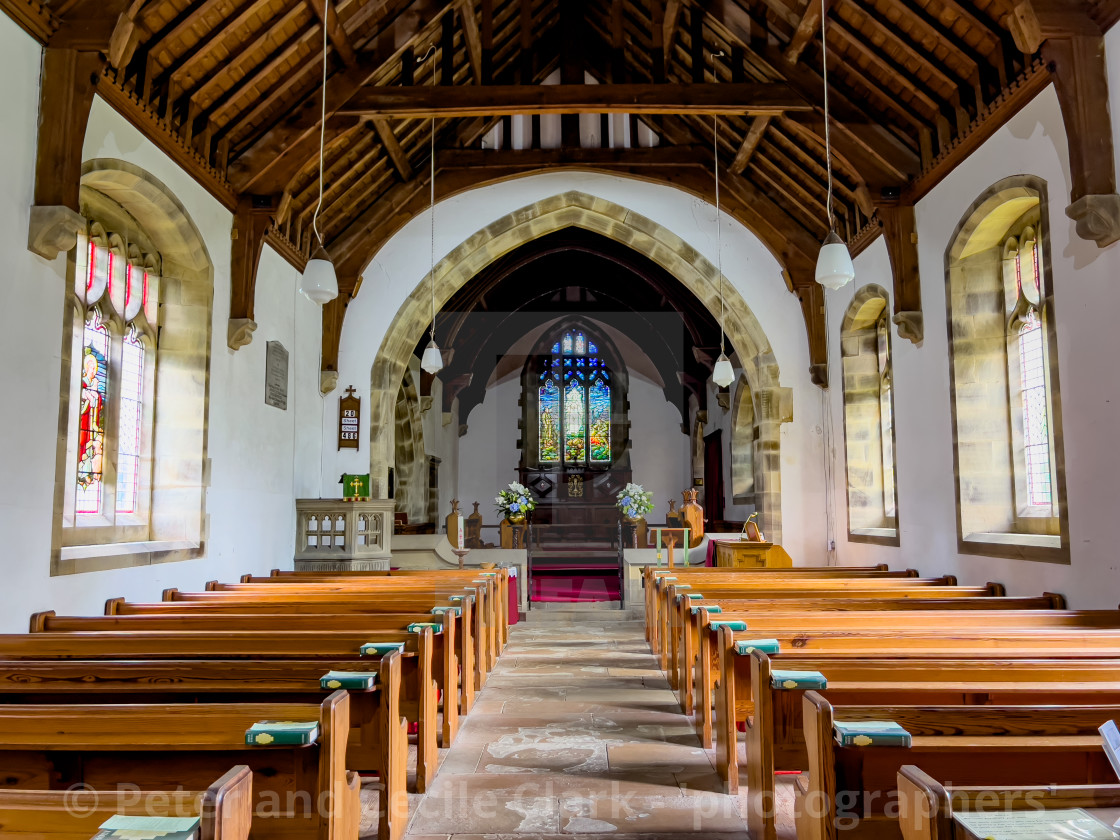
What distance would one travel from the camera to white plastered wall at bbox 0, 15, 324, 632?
4.12 meters

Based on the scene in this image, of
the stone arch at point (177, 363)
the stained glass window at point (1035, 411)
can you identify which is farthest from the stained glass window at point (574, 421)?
the stained glass window at point (1035, 411)

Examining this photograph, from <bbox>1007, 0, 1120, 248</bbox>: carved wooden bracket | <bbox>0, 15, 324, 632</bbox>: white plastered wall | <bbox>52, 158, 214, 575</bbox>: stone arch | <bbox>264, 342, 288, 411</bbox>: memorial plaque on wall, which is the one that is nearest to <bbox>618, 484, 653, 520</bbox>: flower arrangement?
<bbox>0, 15, 324, 632</bbox>: white plastered wall

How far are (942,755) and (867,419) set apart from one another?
6686mm

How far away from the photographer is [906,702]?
243cm

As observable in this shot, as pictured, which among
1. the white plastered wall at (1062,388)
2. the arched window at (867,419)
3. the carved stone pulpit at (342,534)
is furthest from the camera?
the arched window at (867,419)

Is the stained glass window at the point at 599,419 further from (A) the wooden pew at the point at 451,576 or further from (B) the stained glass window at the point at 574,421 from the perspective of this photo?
(A) the wooden pew at the point at 451,576

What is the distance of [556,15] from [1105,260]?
6.10 metres

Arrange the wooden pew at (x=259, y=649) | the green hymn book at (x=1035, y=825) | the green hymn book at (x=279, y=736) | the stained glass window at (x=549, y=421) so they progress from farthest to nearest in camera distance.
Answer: the stained glass window at (x=549, y=421), the wooden pew at (x=259, y=649), the green hymn book at (x=279, y=736), the green hymn book at (x=1035, y=825)

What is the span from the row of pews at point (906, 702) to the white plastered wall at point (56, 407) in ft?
11.0

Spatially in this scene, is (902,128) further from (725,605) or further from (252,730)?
(252,730)

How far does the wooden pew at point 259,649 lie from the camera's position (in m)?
3.26

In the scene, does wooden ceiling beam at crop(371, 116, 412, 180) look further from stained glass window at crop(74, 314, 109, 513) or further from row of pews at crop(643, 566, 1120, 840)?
row of pews at crop(643, 566, 1120, 840)

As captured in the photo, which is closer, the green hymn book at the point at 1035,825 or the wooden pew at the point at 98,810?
the green hymn book at the point at 1035,825

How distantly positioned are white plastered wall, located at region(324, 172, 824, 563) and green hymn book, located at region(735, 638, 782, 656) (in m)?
6.01
